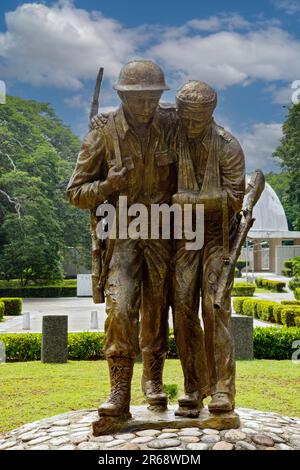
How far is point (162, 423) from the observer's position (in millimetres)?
5137

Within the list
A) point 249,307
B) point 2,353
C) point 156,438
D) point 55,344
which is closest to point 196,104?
point 156,438

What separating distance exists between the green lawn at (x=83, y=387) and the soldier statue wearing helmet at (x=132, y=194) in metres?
2.80

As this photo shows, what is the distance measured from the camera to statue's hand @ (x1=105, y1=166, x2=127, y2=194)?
16.9ft

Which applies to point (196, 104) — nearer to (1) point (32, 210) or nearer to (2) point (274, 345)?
(2) point (274, 345)

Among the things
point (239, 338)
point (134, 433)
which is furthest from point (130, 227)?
point (239, 338)

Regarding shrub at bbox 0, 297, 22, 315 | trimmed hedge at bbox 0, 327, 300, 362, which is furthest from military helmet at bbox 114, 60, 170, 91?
shrub at bbox 0, 297, 22, 315

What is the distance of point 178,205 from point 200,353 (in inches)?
48.5

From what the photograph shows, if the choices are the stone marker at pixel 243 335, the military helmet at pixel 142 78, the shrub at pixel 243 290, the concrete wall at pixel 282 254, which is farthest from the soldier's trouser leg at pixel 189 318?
the concrete wall at pixel 282 254

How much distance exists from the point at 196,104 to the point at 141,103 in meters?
0.43

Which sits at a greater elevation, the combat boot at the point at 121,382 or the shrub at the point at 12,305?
the combat boot at the point at 121,382

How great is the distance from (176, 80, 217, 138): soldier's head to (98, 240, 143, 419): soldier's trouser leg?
123 cm

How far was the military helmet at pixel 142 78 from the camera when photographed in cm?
500

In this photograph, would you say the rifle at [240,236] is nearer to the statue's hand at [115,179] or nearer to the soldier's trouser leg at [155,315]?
the soldier's trouser leg at [155,315]
